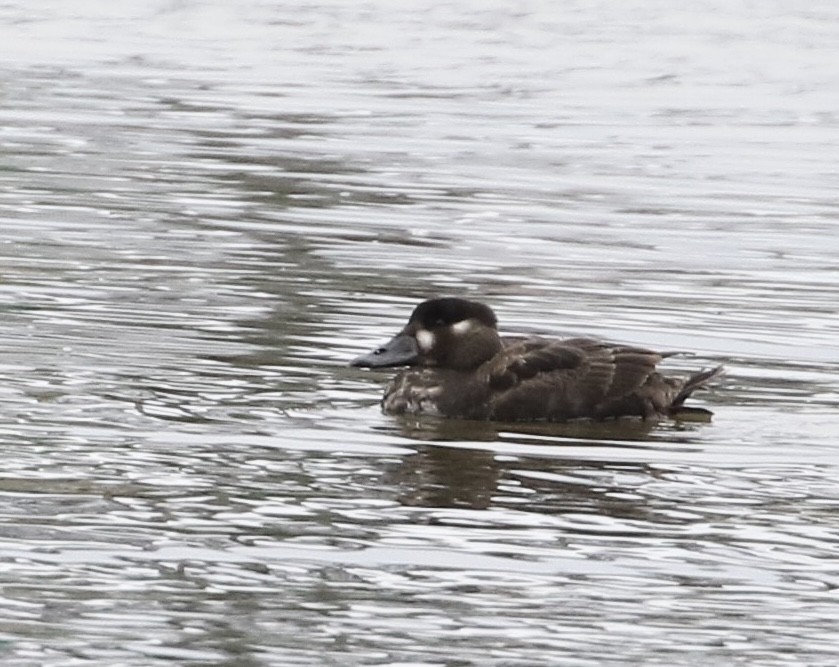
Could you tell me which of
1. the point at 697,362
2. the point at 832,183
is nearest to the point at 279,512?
the point at 697,362

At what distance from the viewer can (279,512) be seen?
30.7 ft

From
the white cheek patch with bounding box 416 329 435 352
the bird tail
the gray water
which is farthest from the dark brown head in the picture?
the bird tail

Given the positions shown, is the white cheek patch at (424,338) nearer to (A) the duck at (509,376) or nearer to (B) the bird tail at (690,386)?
(A) the duck at (509,376)

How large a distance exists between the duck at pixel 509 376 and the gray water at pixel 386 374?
19 cm

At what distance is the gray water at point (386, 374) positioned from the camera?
8047 mm

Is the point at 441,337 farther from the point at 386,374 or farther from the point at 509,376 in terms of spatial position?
the point at 386,374

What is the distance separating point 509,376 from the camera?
462 inches

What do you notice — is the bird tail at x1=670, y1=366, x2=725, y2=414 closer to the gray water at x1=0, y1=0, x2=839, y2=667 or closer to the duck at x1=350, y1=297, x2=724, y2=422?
the duck at x1=350, y1=297, x2=724, y2=422

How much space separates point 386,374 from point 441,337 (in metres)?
1.03

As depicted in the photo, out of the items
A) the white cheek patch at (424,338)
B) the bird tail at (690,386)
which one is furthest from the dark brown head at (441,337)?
the bird tail at (690,386)

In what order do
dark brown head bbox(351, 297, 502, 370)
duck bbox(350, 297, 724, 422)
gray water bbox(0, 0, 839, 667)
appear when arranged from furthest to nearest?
dark brown head bbox(351, 297, 502, 370), duck bbox(350, 297, 724, 422), gray water bbox(0, 0, 839, 667)

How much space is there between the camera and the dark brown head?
11859mm

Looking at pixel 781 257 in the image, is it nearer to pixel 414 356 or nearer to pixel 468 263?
pixel 468 263

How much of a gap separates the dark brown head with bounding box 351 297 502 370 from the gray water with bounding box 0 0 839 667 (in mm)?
273
